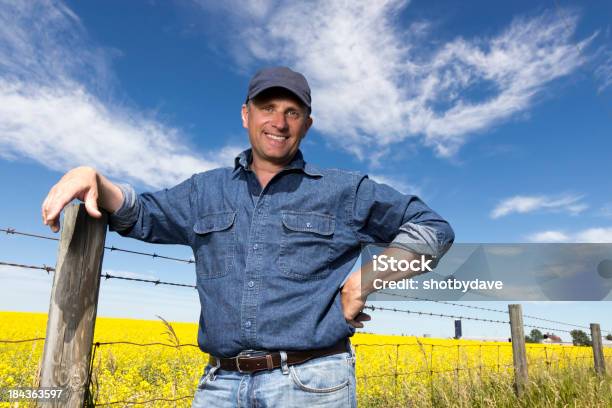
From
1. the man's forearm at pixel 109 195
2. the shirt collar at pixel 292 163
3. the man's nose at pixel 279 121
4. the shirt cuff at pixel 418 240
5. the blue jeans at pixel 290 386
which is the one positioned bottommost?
the blue jeans at pixel 290 386

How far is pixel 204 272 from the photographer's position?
2094 millimetres

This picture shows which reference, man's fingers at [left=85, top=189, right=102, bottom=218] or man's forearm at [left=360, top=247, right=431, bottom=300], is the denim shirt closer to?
man's forearm at [left=360, top=247, right=431, bottom=300]

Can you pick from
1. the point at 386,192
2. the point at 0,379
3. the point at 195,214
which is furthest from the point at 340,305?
the point at 0,379

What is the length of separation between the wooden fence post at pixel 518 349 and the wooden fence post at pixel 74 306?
467cm

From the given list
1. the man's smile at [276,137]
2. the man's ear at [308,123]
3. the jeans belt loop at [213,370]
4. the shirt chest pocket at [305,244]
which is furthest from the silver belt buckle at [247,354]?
the man's ear at [308,123]

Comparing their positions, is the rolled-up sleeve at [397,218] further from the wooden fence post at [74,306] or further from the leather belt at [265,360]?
the wooden fence post at [74,306]

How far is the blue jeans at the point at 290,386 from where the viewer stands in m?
1.80

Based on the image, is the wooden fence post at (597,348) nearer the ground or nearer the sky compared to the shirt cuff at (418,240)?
nearer the ground

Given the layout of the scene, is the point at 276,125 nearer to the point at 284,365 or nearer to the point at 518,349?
the point at 284,365

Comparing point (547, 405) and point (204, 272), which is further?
point (547, 405)

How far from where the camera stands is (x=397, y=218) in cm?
212

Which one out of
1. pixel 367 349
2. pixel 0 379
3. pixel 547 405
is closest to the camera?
pixel 547 405

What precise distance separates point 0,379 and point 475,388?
520cm

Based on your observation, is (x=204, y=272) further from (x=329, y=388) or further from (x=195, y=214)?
(x=329, y=388)
